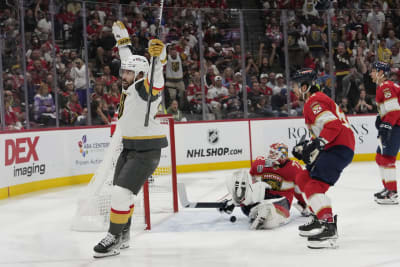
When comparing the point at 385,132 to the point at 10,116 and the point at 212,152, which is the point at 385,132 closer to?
the point at 212,152

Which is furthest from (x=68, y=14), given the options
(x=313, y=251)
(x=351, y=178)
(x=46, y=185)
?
(x=313, y=251)

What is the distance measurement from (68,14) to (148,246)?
18.9 ft

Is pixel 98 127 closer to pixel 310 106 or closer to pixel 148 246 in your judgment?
pixel 148 246

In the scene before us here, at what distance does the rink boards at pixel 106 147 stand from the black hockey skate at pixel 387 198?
229cm

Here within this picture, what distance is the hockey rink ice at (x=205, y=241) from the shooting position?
3932mm

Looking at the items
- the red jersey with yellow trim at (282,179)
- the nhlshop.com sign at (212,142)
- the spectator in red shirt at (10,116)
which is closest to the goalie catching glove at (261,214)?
the red jersey with yellow trim at (282,179)

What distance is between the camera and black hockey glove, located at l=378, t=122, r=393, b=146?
19.9ft

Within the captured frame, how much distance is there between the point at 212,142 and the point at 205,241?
5489 millimetres

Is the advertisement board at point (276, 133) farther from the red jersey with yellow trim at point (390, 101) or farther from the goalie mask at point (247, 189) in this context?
the goalie mask at point (247, 189)

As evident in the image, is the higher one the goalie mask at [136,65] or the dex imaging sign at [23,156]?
the goalie mask at [136,65]

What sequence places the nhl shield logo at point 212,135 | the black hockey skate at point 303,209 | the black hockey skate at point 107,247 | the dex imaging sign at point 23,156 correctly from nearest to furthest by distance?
the black hockey skate at point 107,247 → the black hockey skate at point 303,209 → the dex imaging sign at point 23,156 → the nhl shield logo at point 212,135

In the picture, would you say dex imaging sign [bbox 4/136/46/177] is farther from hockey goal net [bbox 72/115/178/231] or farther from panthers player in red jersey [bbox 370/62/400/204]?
panthers player in red jersey [bbox 370/62/400/204]

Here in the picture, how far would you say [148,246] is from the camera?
175 inches

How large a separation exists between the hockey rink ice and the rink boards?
95 cm
